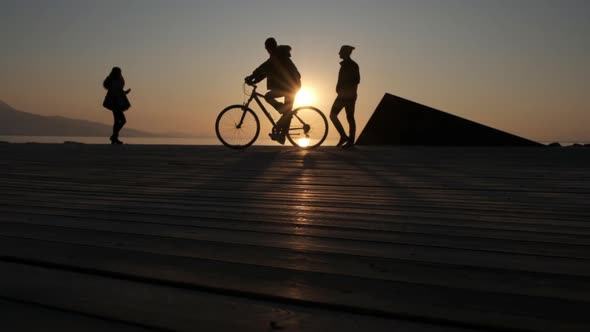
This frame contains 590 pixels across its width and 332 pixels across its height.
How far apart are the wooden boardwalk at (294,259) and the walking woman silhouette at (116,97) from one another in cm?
986

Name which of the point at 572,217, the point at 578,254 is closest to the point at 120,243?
the point at 578,254

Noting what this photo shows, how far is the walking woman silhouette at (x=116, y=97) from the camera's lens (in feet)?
45.1

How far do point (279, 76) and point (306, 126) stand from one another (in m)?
1.15

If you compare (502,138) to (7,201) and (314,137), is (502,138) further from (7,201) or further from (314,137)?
(7,201)

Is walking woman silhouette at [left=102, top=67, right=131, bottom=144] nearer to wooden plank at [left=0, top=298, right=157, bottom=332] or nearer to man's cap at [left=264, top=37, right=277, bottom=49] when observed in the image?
man's cap at [left=264, top=37, right=277, bottom=49]

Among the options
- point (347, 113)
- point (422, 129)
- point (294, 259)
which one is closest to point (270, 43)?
point (347, 113)

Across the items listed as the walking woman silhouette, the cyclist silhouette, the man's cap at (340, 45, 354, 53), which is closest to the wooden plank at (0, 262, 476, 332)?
the cyclist silhouette

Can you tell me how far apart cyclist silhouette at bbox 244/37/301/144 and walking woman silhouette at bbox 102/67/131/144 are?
5.67m

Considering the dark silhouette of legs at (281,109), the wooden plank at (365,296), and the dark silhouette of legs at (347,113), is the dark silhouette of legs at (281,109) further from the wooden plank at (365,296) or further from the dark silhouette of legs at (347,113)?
the wooden plank at (365,296)

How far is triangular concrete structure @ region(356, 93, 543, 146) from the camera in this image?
14.0m

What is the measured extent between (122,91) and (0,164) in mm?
7104

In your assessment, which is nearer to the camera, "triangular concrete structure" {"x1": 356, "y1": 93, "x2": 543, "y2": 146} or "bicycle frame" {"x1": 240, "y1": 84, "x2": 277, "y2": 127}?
"bicycle frame" {"x1": 240, "y1": 84, "x2": 277, "y2": 127}

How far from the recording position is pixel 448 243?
2.31 meters

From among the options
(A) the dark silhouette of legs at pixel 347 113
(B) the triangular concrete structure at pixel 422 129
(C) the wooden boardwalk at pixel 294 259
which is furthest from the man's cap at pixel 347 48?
(C) the wooden boardwalk at pixel 294 259
